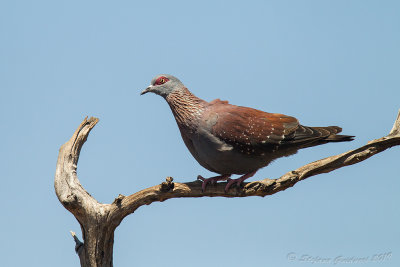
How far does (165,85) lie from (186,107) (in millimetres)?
544

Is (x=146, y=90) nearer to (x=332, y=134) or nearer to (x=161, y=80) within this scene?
(x=161, y=80)

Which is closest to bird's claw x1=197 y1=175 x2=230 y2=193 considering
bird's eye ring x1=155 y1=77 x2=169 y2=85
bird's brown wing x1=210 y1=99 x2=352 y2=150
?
bird's brown wing x1=210 y1=99 x2=352 y2=150

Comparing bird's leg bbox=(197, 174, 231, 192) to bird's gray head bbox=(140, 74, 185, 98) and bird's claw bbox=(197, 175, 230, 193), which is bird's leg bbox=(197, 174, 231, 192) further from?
bird's gray head bbox=(140, 74, 185, 98)

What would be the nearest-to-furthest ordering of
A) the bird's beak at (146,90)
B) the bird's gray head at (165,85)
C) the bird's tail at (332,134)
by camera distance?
the bird's tail at (332,134)
the bird's gray head at (165,85)
the bird's beak at (146,90)

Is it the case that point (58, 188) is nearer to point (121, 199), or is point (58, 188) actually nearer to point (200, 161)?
point (121, 199)

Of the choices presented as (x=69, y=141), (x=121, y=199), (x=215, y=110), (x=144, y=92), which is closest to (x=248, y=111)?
(x=215, y=110)

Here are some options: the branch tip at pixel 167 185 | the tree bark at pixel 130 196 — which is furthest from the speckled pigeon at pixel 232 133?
the branch tip at pixel 167 185

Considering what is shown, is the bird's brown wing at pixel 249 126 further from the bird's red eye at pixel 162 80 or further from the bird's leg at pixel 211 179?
the bird's red eye at pixel 162 80

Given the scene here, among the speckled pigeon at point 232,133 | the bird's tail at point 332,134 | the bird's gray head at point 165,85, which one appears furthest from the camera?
the bird's gray head at point 165,85

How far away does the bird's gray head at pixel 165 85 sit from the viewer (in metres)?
8.38

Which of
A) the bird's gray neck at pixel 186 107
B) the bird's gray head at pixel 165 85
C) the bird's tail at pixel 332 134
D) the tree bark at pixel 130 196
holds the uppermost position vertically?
the bird's gray head at pixel 165 85

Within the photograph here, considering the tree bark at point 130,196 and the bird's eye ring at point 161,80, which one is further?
the bird's eye ring at point 161,80

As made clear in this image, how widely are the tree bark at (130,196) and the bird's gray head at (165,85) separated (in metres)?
1.48

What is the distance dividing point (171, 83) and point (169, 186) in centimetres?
166
